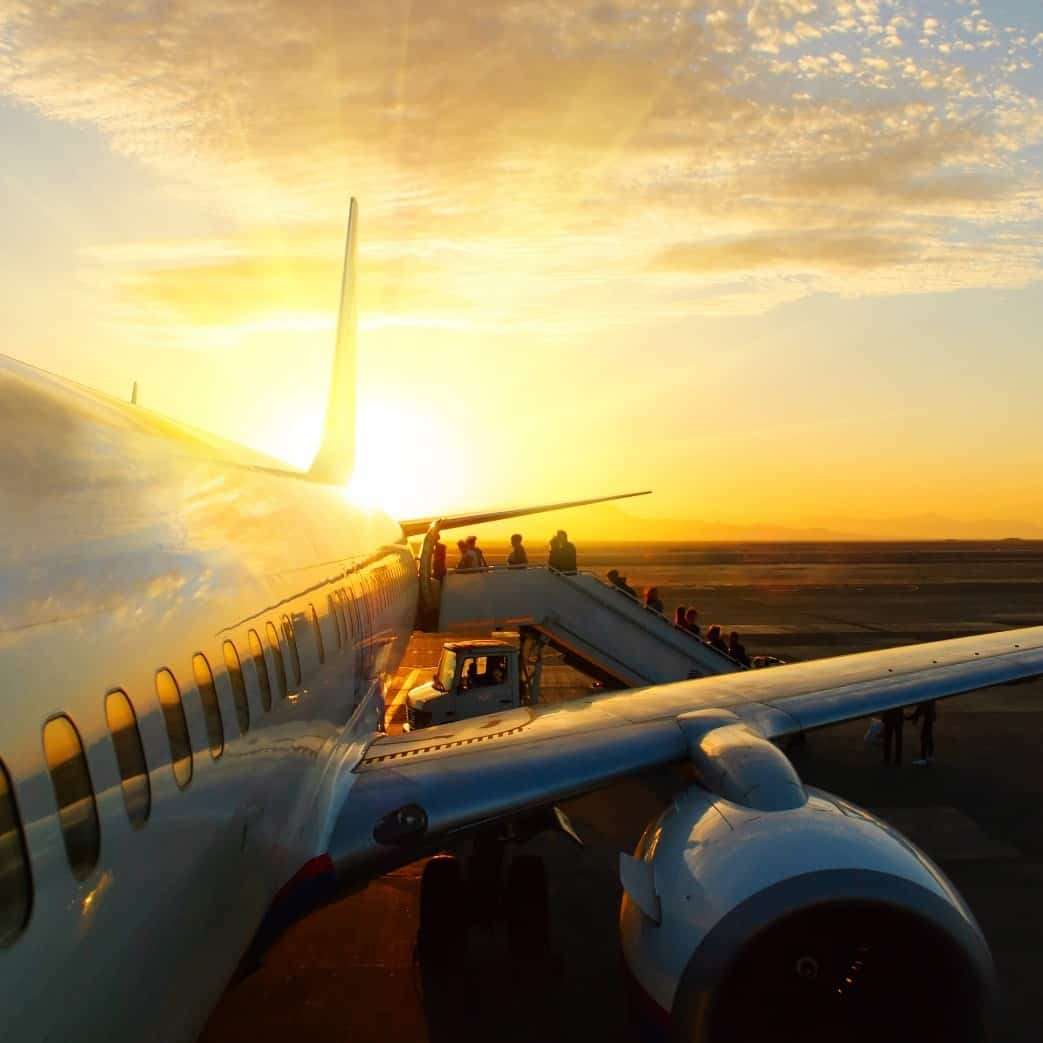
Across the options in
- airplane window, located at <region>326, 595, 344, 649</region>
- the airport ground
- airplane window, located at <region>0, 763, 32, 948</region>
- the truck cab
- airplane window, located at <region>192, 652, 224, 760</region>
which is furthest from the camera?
the truck cab

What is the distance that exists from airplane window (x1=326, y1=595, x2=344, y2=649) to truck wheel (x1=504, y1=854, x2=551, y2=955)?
116 inches

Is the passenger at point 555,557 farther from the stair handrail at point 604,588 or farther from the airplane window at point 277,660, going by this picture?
the airplane window at point 277,660

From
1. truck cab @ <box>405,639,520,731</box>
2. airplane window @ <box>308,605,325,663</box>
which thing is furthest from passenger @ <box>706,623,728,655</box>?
airplane window @ <box>308,605,325,663</box>

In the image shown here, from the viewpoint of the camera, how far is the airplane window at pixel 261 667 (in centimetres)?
593

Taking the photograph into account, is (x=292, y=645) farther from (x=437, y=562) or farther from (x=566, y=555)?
(x=566, y=555)

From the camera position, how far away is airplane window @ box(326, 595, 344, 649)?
29.6 ft

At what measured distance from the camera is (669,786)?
51.4 ft

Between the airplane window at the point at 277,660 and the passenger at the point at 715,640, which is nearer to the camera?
the airplane window at the point at 277,660

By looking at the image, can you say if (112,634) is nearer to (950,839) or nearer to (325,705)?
(325,705)

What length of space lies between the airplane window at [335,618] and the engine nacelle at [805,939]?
3.83 metres

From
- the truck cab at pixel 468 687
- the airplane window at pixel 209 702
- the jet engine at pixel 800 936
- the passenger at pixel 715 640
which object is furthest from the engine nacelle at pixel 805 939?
the passenger at pixel 715 640

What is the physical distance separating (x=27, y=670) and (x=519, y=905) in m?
7.72

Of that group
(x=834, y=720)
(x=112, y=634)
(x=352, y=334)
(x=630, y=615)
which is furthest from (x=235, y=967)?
(x=352, y=334)

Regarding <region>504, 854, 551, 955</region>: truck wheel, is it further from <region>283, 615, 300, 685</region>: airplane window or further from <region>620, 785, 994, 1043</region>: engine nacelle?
<region>283, 615, 300, 685</region>: airplane window
